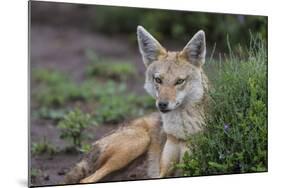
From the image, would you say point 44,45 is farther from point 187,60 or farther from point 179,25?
point 187,60

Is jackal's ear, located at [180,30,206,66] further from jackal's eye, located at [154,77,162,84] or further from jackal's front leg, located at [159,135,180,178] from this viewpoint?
jackal's front leg, located at [159,135,180,178]

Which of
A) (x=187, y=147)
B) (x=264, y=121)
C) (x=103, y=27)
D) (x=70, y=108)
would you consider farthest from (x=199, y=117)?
(x=103, y=27)

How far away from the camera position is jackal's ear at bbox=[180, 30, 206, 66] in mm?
4621

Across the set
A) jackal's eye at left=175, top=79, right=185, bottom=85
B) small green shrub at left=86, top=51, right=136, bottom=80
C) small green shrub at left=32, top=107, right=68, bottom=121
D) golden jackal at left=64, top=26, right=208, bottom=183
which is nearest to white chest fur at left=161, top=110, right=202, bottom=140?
golden jackal at left=64, top=26, right=208, bottom=183

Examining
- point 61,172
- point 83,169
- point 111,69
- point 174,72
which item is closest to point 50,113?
point 111,69

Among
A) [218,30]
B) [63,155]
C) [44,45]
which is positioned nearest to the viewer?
[63,155]

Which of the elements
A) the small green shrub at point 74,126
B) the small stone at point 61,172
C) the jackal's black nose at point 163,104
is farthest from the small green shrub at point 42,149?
the jackal's black nose at point 163,104

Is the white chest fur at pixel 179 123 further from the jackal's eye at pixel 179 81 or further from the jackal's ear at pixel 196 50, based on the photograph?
the jackal's ear at pixel 196 50

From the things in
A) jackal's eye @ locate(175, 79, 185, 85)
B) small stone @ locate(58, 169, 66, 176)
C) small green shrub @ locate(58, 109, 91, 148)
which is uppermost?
jackal's eye @ locate(175, 79, 185, 85)

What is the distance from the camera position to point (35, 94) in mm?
7293

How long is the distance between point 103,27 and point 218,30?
2905mm

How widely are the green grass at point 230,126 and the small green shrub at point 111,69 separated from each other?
8.80ft

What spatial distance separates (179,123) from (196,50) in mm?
577

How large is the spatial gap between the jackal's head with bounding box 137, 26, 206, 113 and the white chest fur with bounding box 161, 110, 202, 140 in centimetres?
8
